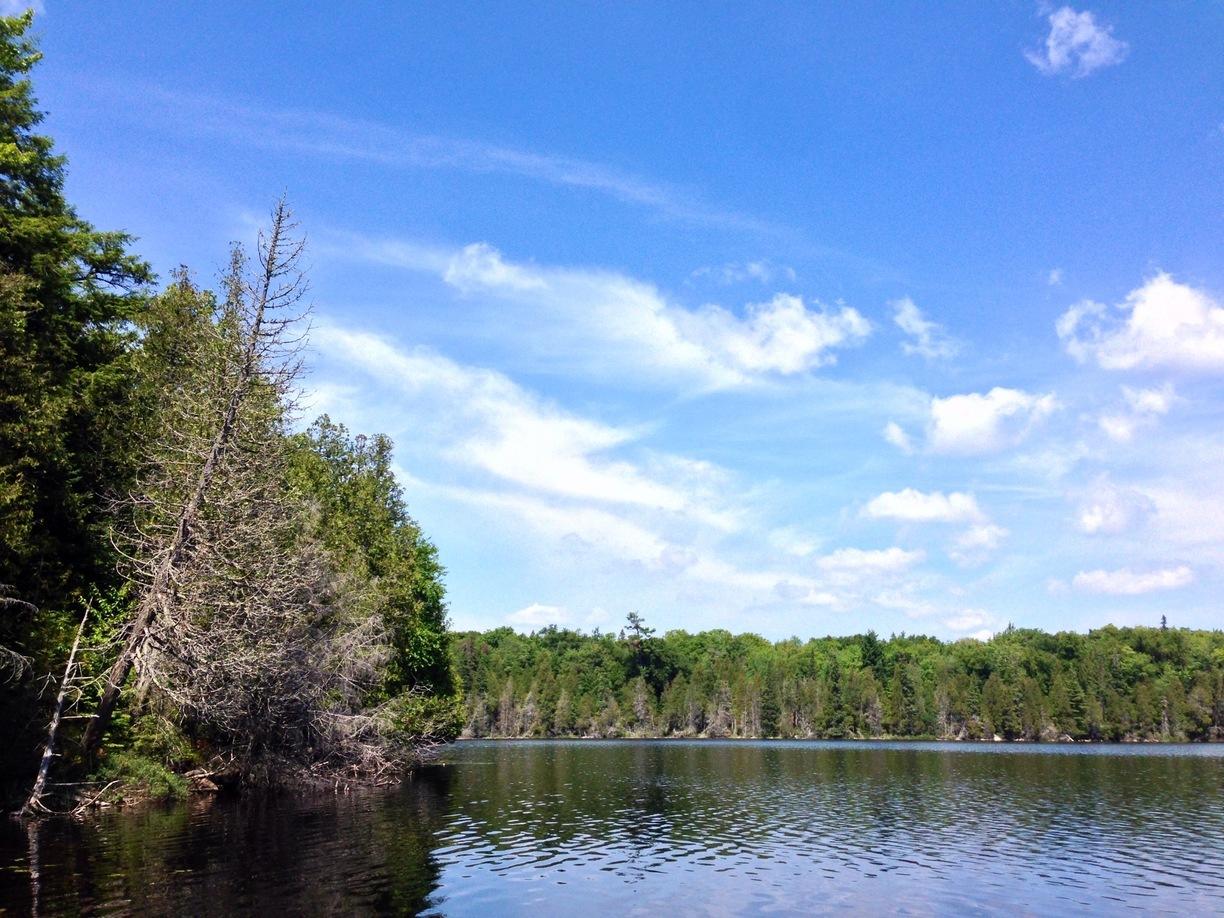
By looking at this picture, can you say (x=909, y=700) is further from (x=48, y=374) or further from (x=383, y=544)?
(x=48, y=374)

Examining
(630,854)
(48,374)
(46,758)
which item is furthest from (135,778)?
(630,854)

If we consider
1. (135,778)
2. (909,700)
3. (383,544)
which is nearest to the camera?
(135,778)

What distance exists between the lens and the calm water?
21.9 m

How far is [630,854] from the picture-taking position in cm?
3002

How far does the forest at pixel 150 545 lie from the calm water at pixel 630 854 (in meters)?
3.36

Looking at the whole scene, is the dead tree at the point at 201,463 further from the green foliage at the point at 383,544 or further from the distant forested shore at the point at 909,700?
the distant forested shore at the point at 909,700

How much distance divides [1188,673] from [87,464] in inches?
8679

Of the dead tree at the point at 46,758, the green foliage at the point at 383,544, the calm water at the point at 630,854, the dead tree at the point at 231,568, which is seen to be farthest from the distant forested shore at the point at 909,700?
the dead tree at the point at 46,758

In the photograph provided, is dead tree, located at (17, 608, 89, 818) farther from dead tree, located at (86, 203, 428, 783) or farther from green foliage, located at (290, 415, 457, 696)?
green foliage, located at (290, 415, 457, 696)

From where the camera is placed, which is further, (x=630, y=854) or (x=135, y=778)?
(x=135, y=778)

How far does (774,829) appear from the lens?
1454 inches

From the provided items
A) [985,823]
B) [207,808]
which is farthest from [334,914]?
[985,823]

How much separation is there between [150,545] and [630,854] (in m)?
21.8

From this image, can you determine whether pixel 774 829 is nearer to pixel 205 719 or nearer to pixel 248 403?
pixel 205 719
